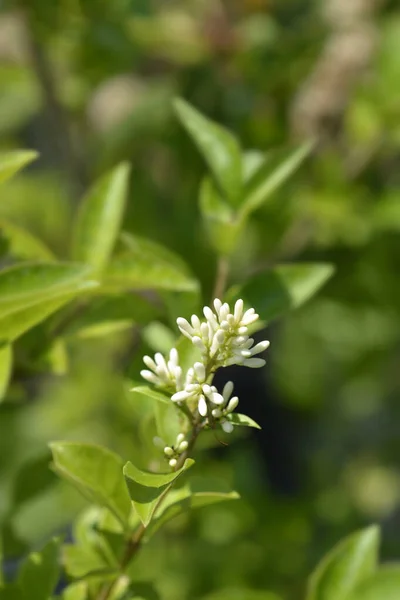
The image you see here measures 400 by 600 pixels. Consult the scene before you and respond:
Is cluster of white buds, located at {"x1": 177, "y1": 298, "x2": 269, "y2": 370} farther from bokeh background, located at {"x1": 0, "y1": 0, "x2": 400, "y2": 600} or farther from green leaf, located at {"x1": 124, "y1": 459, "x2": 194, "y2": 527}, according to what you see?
bokeh background, located at {"x1": 0, "y1": 0, "x2": 400, "y2": 600}

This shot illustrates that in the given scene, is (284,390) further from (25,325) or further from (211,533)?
(25,325)

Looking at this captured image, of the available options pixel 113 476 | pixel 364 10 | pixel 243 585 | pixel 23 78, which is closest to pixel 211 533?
pixel 243 585

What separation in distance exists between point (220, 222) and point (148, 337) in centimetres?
16

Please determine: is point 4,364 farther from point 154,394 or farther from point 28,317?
point 154,394

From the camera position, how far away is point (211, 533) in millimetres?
1646

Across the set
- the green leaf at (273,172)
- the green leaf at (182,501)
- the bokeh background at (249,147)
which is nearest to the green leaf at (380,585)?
the green leaf at (182,501)

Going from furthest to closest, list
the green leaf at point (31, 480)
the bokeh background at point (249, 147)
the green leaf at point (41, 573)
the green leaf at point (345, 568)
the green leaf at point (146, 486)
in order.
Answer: the bokeh background at point (249, 147) < the green leaf at point (31, 480) < the green leaf at point (345, 568) < the green leaf at point (41, 573) < the green leaf at point (146, 486)

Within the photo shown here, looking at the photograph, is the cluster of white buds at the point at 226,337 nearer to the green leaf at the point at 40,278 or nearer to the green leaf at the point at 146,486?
the green leaf at the point at 146,486

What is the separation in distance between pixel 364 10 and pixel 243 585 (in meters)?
1.37

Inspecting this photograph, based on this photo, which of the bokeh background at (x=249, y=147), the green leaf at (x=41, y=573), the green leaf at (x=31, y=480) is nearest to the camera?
the green leaf at (x=41, y=573)

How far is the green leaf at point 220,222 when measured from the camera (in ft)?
3.21

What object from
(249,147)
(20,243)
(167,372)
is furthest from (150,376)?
(249,147)

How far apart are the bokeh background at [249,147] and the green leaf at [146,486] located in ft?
2.15

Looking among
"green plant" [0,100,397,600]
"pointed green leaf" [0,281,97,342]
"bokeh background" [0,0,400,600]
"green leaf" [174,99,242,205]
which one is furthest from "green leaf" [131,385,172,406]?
"bokeh background" [0,0,400,600]
